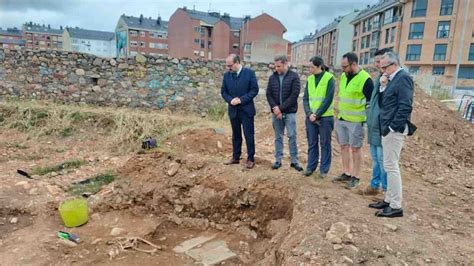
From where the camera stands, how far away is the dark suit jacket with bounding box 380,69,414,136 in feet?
9.71

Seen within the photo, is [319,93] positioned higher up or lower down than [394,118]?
higher up

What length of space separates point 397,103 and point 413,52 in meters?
33.3

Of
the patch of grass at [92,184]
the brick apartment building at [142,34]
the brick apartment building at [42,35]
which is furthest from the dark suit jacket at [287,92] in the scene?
the brick apartment building at [42,35]

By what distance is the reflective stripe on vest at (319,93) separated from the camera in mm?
3945

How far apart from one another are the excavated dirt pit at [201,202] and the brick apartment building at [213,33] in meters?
34.5

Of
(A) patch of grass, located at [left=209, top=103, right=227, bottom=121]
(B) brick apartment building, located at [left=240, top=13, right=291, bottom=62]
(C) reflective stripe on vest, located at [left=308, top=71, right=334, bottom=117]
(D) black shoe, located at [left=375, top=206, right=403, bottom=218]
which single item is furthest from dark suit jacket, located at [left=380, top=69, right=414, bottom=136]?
(B) brick apartment building, located at [left=240, top=13, right=291, bottom=62]

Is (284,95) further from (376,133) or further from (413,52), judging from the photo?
(413,52)

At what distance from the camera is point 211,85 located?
911 cm

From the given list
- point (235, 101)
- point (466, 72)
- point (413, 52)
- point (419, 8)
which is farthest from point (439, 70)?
point (235, 101)

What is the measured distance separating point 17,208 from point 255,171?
3.34 meters

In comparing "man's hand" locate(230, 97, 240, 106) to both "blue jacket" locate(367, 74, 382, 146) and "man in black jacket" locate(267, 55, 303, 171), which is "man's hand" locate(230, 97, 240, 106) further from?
"blue jacket" locate(367, 74, 382, 146)

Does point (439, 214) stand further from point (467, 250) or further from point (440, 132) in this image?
point (440, 132)

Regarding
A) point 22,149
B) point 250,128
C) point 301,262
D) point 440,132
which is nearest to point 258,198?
point 250,128

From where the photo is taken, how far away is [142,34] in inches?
1901
